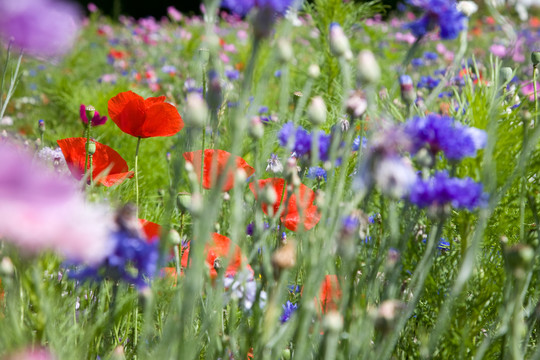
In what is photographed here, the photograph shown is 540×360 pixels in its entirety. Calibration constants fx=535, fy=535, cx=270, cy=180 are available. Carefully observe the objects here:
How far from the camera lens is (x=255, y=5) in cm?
50

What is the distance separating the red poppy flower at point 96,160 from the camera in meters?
0.84

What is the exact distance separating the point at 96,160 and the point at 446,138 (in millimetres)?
581

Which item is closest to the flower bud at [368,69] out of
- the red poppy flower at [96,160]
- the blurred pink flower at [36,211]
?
the blurred pink flower at [36,211]

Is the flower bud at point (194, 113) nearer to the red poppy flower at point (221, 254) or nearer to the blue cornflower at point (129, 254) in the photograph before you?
the blue cornflower at point (129, 254)

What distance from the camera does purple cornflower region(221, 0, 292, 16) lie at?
48 centimetres

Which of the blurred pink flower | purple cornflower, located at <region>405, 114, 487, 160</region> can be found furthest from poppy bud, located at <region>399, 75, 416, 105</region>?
the blurred pink flower

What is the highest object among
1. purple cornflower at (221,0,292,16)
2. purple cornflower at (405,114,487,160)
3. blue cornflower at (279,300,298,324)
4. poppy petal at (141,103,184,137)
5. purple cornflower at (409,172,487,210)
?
purple cornflower at (221,0,292,16)

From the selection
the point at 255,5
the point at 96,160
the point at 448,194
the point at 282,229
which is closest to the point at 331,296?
the point at 282,229

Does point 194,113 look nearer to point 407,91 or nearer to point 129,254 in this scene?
point 129,254

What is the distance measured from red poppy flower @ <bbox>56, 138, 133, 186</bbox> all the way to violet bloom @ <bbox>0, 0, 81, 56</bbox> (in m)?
0.47

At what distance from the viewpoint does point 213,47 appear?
48 cm

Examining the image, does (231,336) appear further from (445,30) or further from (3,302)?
(445,30)

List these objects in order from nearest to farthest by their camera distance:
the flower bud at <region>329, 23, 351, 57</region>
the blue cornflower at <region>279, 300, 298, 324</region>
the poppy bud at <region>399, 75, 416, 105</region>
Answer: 1. the flower bud at <region>329, 23, 351, 57</region>
2. the poppy bud at <region>399, 75, 416, 105</region>
3. the blue cornflower at <region>279, 300, 298, 324</region>

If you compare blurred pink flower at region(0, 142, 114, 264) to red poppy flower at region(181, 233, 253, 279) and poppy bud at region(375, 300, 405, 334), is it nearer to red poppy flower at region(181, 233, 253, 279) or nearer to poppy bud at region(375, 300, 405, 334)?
poppy bud at region(375, 300, 405, 334)
